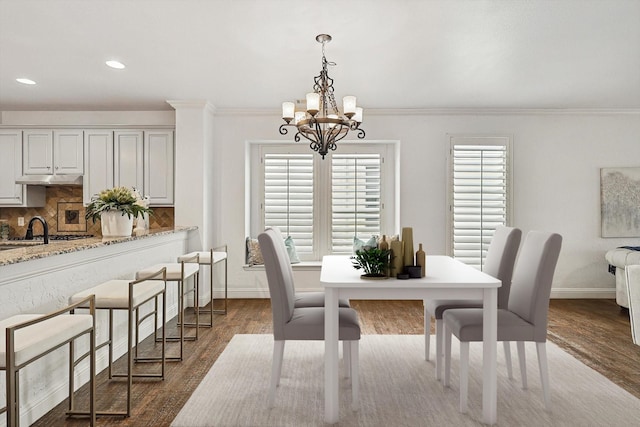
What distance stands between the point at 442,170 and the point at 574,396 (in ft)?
10.7

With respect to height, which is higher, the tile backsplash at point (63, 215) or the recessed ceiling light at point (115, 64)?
the recessed ceiling light at point (115, 64)

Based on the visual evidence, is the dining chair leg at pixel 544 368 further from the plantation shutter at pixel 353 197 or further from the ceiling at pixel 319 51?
the plantation shutter at pixel 353 197

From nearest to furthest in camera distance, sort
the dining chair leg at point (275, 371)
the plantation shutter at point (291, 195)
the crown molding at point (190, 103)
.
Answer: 1. the dining chair leg at point (275, 371)
2. the crown molding at point (190, 103)
3. the plantation shutter at point (291, 195)

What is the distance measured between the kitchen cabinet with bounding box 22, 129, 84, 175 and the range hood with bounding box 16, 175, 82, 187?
2.7 inches

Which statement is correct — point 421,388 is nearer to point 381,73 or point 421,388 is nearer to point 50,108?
point 381,73

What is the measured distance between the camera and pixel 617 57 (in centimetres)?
356

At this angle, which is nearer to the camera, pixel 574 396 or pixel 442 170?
pixel 574 396

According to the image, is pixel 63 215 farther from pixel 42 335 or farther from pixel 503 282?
pixel 503 282

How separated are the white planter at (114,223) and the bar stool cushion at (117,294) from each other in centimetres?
97

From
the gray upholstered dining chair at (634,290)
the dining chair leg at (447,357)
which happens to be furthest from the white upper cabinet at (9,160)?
the gray upholstered dining chair at (634,290)

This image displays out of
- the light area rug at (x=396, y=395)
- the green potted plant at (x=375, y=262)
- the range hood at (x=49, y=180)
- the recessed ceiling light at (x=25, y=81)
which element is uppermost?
the recessed ceiling light at (x=25, y=81)

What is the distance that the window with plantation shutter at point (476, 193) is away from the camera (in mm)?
5379

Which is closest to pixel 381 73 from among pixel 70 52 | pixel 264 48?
pixel 264 48

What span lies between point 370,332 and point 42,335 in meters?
2.93
